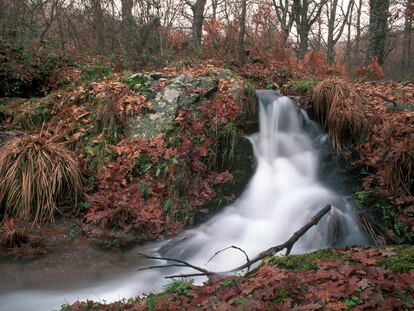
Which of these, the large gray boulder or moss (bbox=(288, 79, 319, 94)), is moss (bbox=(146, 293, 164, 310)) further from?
moss (bbox=(288, 79, 319, 94))

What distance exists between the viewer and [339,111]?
290 inches

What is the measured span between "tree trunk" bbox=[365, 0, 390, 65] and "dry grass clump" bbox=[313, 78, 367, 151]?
4.86 metres

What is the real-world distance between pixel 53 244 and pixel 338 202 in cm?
418

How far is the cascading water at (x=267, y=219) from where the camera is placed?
15.1ft

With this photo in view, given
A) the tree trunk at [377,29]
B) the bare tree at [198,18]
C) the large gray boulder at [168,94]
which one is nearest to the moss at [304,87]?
the large gray boulder at [168,94]

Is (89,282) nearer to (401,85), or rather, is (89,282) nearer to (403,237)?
(403,237)

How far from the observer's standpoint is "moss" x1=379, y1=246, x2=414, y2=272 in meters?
3.04

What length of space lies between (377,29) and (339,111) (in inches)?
224

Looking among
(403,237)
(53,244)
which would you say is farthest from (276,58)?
(53,244)

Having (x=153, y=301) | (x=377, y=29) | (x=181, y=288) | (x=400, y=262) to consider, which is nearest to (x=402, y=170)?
(x=400, y=262)

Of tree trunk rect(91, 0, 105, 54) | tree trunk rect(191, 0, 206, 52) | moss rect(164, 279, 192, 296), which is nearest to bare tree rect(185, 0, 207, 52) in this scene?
tree trunk rect(191, 0, 206, 52)

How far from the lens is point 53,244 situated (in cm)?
562

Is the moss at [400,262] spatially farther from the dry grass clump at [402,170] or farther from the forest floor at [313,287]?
the dry grass clump at [402,170]

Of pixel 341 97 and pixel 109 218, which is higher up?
pixel 341 97
